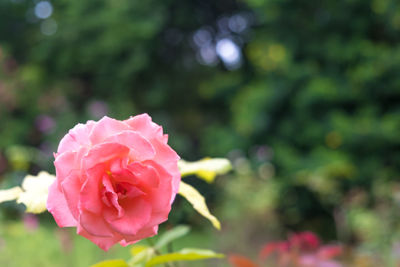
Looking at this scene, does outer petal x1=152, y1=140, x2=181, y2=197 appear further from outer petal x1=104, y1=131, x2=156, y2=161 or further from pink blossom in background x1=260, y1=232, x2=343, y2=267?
pink blossom in background x1=260, y1=232, x2=343, y2=267

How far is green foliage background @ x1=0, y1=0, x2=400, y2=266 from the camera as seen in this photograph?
14.6ft

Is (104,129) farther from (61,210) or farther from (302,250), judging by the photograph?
(302,250)

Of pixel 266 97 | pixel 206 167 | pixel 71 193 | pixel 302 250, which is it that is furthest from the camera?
pixel 266 97

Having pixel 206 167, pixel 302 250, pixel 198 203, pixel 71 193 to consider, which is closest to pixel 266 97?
pixel 302 250

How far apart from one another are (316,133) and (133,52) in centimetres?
333

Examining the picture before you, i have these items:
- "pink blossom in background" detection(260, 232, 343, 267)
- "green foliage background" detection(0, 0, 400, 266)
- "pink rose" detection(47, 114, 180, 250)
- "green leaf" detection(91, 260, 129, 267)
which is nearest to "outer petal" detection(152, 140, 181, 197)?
"pink rose" detection(47, 114, 180, 250)

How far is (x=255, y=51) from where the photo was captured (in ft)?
18.4

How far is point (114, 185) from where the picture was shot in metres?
0.41

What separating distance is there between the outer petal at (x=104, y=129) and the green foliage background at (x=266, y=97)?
2244 mm

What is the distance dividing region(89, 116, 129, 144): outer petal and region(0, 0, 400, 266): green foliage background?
2.24 m

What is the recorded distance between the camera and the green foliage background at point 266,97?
444cm

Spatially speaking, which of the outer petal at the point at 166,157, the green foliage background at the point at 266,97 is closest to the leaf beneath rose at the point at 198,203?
the outer petal at the point at 166,157

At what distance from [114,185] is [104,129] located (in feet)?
0.18

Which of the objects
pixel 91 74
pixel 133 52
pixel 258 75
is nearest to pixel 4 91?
pixel 91 74
